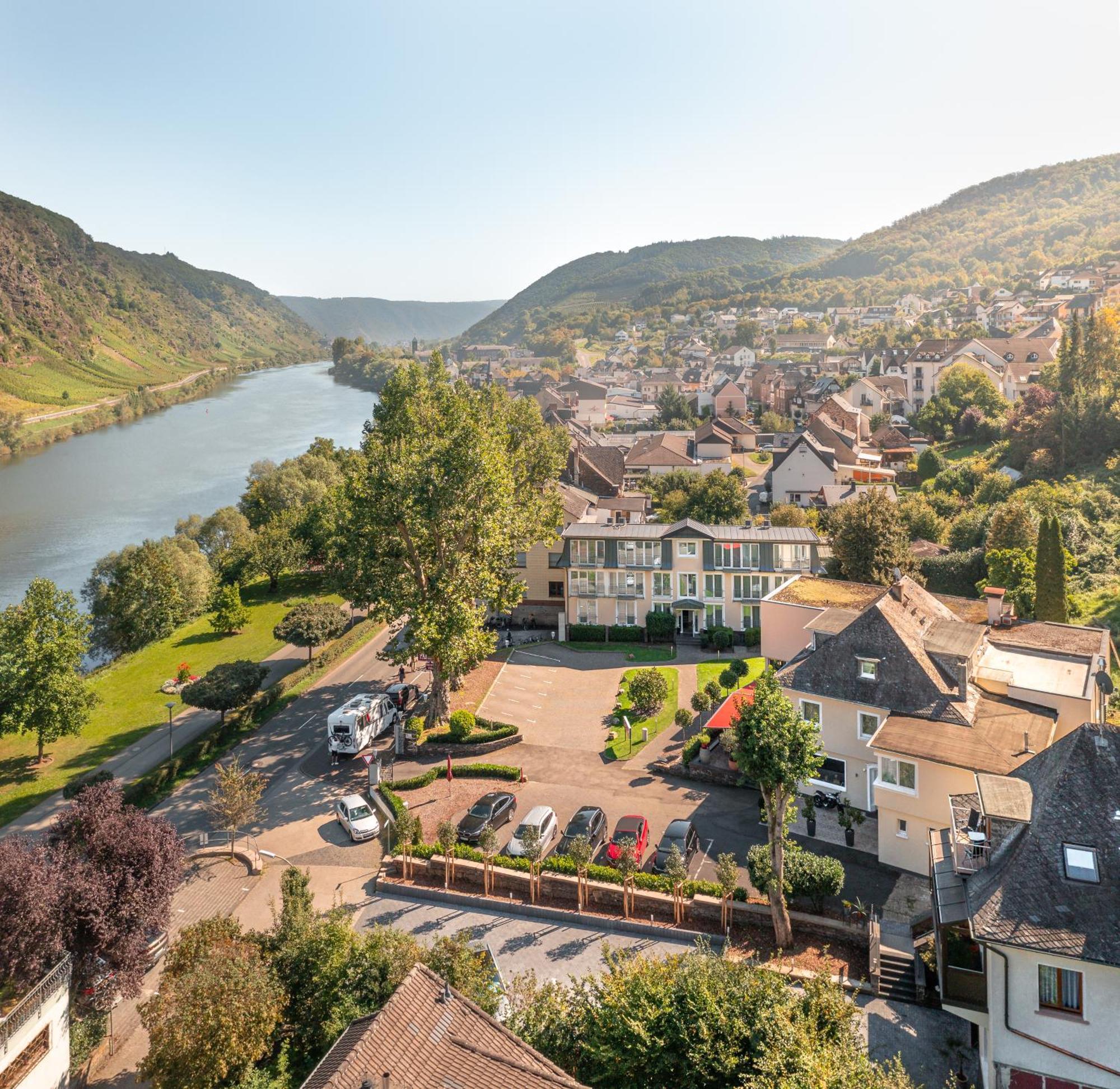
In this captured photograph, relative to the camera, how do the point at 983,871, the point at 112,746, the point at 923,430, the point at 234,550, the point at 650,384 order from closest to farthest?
the point at 983,871 < the point at 112,746 < the point at 234,550 < the point at 923,430 < the point at 650,384

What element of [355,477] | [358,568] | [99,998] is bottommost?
[99,998]

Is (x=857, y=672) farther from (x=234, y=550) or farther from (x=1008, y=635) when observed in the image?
(x=234, y=550)

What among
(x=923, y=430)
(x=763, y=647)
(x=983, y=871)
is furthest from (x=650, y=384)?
(x=983, y=871)

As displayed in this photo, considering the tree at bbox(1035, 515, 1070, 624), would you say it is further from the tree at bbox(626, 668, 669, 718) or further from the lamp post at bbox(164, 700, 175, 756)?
the lamp post at bbox(164, 700, 175, 756)

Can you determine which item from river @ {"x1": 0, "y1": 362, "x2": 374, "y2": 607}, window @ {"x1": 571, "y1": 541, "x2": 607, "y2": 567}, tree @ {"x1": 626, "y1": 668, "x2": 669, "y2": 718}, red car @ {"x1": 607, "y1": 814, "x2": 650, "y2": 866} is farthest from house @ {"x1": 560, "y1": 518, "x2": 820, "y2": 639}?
river @ {"x1": 0, "y1": 362, "x2": 374, "y2": 607}

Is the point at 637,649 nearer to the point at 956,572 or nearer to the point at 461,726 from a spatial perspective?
the point at 461,726

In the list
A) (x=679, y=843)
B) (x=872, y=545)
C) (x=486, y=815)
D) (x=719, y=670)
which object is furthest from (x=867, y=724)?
(x=872, y=545)
